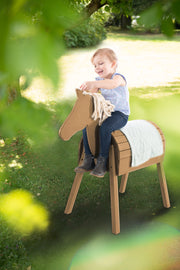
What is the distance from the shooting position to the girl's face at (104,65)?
8.65 ft

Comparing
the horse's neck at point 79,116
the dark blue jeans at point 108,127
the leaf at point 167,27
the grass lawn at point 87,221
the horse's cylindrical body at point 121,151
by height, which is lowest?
the grass lawn at point 87,221

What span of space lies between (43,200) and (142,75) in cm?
876

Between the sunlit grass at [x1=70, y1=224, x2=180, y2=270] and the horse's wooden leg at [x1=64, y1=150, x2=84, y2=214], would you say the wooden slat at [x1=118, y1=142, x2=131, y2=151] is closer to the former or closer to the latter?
the horse's wooden leg at [x1=64, y1=150, x2=84, y2=214]

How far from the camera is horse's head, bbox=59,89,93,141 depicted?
8.03ft

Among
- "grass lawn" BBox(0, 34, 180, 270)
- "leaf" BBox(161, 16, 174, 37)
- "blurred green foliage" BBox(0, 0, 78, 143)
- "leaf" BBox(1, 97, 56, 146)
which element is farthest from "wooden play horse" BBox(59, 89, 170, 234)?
"blurred green foliage" BBox(0, 0, 78, 143)

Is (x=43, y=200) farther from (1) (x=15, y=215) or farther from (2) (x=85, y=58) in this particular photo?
(2) (x=85, y=58)

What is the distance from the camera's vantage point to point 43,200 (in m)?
3.55

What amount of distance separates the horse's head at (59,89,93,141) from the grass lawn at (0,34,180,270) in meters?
0.12

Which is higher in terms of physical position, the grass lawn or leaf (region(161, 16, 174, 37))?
leaf (region(161, 16, 174, 37))

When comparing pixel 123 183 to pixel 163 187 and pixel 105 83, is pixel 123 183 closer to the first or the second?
pixel 163 187

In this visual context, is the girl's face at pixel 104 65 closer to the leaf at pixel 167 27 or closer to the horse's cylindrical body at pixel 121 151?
the horse's cylindrical body at pixel 121 151

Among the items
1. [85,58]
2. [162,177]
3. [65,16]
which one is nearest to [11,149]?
[162,177]

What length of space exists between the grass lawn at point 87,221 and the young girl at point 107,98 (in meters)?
0.45

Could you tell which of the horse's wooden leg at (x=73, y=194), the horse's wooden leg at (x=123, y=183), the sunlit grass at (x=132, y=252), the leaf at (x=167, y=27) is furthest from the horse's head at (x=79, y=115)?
the leaf at (x=167, y=27)
